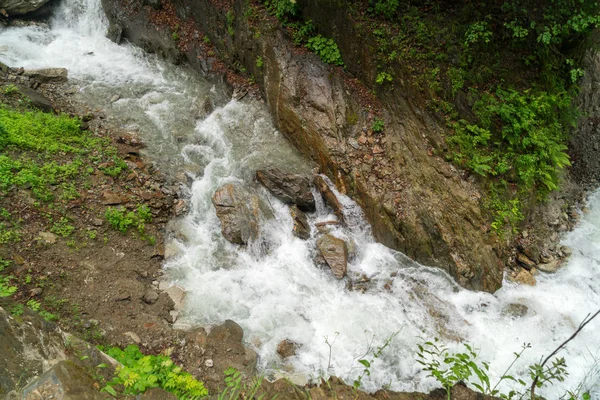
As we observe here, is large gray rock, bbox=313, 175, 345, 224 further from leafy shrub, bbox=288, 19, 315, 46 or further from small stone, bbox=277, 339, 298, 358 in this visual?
leafy shrub, bbox=288, 19, 315, 46

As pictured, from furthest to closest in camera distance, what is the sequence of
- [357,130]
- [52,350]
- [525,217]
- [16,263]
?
[357,130], [525,217], [16,263], [52,350]

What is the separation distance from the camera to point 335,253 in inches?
288

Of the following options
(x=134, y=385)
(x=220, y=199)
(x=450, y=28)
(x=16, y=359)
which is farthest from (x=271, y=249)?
(x=450, y=28)

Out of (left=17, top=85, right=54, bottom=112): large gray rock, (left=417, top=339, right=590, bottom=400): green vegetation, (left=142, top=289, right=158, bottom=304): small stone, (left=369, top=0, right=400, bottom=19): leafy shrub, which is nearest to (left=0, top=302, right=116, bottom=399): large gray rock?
(left=142, top=289, right=158, bottom=304): small stone

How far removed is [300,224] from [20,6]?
12.2 meters

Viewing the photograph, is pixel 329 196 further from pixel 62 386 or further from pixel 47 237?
pixel 62 386

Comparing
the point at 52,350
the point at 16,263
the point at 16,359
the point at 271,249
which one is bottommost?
the point at 16,263

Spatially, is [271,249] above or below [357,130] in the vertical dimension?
below

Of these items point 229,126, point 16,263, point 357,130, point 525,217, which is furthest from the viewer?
point 229,126

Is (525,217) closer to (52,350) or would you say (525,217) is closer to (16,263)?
(52,350)

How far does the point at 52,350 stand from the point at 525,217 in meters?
8.10

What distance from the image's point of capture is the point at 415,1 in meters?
7.86

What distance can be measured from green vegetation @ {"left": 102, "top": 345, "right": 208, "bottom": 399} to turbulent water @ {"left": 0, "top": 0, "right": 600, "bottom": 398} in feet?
3.90

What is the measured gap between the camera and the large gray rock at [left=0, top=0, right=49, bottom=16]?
11.8 metres
